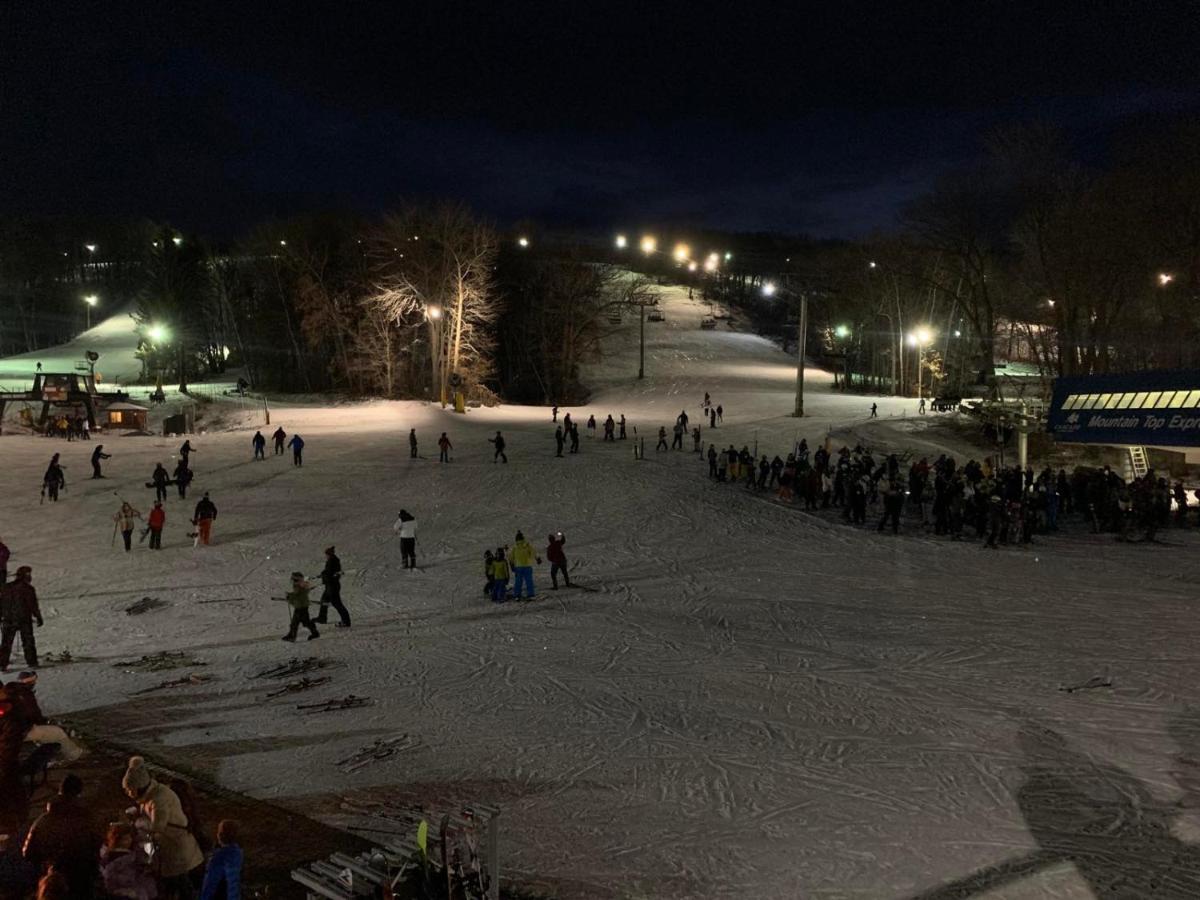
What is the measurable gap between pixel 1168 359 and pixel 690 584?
101 feet

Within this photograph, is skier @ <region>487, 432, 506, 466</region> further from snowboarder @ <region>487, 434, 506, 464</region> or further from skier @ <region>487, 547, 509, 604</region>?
skier @ <region>487, 547, 509, 604</region>

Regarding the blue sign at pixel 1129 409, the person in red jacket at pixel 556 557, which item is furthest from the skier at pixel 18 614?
the blue sign at pixel 1129 409

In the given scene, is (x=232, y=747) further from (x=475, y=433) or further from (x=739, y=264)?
(x=739, y=264)

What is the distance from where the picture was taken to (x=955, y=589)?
51.2 feet

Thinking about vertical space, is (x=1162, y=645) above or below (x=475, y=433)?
below

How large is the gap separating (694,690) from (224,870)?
22.9 ft

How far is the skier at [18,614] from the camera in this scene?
38.4ft

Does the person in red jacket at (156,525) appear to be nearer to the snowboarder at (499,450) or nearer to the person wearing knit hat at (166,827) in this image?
the snowboarder at (499,450)

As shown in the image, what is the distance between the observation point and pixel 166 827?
221 inches

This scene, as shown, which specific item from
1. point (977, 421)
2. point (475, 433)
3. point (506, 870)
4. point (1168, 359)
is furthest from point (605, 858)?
point (1168, 359)

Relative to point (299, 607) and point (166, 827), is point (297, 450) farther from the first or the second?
point (166, 827)

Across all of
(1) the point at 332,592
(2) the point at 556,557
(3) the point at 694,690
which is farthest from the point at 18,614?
(3) the point at 694,690

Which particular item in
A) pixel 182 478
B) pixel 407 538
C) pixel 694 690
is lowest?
pixel 694 690

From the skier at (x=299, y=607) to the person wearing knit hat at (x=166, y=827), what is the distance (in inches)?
301
